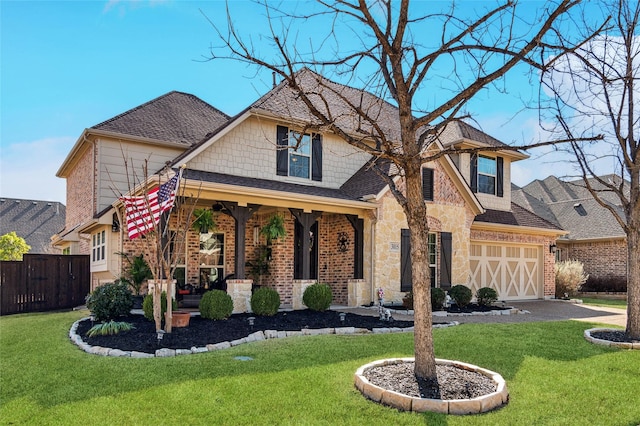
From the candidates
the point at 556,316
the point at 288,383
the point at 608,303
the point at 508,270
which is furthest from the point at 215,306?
the point at 608,303

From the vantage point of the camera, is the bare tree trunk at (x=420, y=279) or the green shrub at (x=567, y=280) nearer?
the bare tree trunk at (x=420, y=279)

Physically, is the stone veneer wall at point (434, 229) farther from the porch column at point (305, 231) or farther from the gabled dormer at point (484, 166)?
the gabled dormer at point (484, 166)

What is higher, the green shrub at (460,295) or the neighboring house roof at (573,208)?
the neighboring house roof at (573,208)

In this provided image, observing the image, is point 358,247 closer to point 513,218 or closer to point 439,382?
point 513,218

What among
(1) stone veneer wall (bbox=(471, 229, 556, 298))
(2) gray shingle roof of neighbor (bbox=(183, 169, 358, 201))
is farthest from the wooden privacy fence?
(1) stone veneer wall (bbox=(471, 229, 556, 298))

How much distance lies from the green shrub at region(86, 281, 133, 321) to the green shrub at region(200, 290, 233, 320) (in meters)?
1.64

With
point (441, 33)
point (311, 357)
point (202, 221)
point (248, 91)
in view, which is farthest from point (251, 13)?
point (202, 221)

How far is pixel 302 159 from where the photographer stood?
14938 millimetres

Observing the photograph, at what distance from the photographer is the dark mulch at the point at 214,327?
800 cm

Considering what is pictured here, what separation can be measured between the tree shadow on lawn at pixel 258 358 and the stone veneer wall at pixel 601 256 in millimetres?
15782

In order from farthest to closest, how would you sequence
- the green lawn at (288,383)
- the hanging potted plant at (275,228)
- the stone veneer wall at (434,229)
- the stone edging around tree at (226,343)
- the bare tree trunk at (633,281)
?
the stone veneer wall at (434,229)
the hanging potted plant at (275,228)
the bare tree trunk at (633,281)
the stone edging around tree at (226,343)
the green lawn at (288,383)

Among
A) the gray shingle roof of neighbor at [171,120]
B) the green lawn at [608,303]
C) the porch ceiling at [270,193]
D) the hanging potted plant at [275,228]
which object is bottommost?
the green lawn at [608,303]

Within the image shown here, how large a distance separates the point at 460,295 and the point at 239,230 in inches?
265

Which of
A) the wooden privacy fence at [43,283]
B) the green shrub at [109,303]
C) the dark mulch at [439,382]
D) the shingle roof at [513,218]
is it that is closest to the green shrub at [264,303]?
the green shrub at [109,303]
